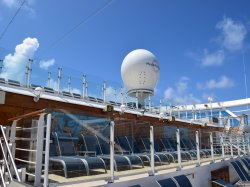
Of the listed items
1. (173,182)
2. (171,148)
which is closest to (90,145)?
(173,182)

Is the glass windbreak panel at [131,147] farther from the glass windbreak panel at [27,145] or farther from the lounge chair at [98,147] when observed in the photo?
the glass windbreak panel at [27,145]

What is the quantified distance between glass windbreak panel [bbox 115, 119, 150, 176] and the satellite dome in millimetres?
8445

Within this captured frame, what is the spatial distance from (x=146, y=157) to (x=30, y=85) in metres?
4.27

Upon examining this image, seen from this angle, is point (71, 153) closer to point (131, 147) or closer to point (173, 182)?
point (131, 147)

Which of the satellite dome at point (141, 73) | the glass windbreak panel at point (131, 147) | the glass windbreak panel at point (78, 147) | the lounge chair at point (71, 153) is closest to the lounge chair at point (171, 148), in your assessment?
the glass windbreak panel at point (131, 147)

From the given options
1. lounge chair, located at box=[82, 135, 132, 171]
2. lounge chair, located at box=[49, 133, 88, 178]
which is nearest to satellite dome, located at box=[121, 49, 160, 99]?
lounge chair, located at box=[82, 135, 132, 171]

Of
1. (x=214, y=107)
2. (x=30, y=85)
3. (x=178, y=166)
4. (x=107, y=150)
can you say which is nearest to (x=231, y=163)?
(x=178, y=166)

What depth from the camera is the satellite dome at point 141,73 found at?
14031 millimetres

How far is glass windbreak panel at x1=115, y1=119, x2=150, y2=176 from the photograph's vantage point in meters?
4.24

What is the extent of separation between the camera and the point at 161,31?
950 cm

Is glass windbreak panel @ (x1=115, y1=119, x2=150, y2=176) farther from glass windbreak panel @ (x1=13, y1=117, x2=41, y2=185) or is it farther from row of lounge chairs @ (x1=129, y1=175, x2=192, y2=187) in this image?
glass windbreak panel @ (x1=13, y1=117, x2=41, y2=185)

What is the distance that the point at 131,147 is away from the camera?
5.20 m

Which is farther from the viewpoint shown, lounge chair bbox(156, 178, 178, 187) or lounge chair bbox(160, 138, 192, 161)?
lounge chair bbox(160, 138, 192, 161)

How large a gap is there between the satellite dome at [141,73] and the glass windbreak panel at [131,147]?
844cm
